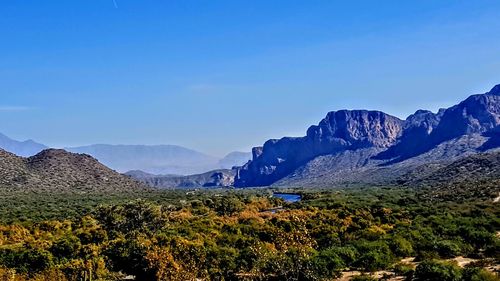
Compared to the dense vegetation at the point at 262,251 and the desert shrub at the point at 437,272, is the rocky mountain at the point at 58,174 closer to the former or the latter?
the dense vegetation at the point at 262,251

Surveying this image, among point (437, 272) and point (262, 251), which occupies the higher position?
point (262, 251)

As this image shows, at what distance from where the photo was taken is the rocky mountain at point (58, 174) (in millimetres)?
111688

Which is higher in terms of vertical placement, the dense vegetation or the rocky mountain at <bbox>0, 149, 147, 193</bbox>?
the rocky mountain at <bbox>0, 149, 147, 193</bbox>

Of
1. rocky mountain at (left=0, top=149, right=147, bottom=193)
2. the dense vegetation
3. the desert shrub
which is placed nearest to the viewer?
the desert shrub

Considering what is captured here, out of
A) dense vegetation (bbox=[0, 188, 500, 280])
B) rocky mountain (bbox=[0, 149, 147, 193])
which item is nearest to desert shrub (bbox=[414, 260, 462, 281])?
dense vegetation (bbox=[0, 188, 500, 280])

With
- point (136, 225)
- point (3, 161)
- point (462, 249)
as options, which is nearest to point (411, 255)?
point (462, 249)

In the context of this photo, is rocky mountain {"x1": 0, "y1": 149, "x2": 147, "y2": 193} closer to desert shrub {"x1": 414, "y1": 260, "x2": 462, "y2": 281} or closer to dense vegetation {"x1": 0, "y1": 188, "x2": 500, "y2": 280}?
dense vegetation {"x1": 0, "y1": 188, "x2": 500, "y2": 280}

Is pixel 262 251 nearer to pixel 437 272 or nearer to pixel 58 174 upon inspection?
pixel 437 272

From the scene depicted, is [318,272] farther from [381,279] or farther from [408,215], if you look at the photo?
[408,215]

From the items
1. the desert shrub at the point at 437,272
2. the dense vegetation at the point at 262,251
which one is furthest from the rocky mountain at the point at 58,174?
the desert shrub at the point at 437,272

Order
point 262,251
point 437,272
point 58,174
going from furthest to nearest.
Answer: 1. point 58,174
2. point 262,251
3. point 437,272

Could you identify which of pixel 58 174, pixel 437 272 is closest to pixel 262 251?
pixel 437 272

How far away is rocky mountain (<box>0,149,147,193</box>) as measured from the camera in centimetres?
11169

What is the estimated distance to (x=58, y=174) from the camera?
424 feet
